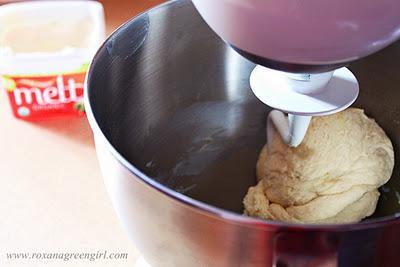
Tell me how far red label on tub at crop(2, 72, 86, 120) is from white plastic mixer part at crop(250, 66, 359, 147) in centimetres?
36

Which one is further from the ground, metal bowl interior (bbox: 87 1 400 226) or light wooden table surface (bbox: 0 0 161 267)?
metal bowl interior (bbox: 87 1 400 226)

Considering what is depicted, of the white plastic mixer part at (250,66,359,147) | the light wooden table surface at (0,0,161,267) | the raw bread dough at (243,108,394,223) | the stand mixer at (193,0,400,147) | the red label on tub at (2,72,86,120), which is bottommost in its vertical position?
the light wooden table surface at (0,0,161,267)

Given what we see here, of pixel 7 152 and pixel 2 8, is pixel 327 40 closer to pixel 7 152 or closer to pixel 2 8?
pixel 7 152

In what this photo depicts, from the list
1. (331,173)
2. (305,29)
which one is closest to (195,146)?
(331,173)

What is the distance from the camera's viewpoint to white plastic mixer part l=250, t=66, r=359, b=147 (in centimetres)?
52

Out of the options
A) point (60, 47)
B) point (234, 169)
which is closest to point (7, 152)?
point (60, 47)

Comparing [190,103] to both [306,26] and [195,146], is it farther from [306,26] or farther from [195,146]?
[306,26]

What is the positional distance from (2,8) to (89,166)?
0.29 meters

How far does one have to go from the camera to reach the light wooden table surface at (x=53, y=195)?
0.70 m

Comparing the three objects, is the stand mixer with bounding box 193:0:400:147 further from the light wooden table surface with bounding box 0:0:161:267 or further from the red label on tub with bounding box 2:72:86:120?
the red label on tub with bounding box 2:72:86:120

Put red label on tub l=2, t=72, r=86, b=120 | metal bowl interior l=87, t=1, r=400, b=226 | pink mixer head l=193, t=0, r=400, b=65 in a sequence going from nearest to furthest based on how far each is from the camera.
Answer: pink mixer head l=193, t=0, r=400, b=65
metal bowl interior l=87, t=1, r=400, b=226
red label on tub l=2, t=72, r=86, b=120

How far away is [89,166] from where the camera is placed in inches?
31.5

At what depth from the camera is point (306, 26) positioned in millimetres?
410

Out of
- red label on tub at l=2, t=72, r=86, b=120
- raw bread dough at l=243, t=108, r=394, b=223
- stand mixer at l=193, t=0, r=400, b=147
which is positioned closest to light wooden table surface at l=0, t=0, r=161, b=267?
red label on tub at l=2, t=72, r=86, b=120
